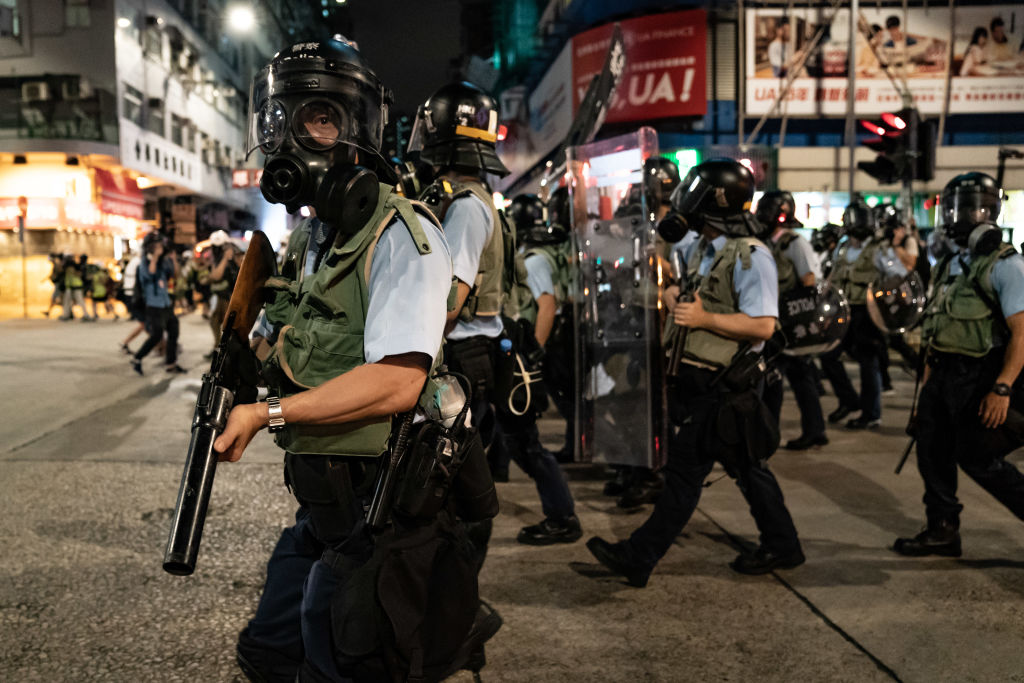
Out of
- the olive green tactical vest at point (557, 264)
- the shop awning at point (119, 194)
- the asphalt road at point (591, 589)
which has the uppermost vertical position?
the shop awning at point (119, 194)

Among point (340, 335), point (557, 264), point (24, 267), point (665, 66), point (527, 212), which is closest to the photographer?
point (340, 335)

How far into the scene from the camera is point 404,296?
78.2 inches

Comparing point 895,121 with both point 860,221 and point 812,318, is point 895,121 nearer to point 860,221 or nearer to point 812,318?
point 860,221

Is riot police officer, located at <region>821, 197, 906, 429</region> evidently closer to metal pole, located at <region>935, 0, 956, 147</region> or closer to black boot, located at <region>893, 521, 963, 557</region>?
black boot, located at <region>893, 521, 963, 557</region>

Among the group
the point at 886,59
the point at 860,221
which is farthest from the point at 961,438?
the point at 886,59

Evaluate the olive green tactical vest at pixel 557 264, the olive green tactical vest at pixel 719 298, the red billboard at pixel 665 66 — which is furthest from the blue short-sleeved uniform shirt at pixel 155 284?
the red billboard at pixel 665 66

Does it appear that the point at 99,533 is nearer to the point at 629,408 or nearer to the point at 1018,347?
the point at 629,408

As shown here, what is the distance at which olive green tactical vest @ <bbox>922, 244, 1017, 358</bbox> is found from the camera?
4332mm

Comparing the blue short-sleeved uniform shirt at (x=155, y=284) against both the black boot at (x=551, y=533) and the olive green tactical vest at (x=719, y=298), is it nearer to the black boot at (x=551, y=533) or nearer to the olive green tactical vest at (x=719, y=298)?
the black boot at (x=551, y=533)

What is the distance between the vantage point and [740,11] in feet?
64.5

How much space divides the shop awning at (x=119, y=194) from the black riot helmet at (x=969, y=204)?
3178 centimetres

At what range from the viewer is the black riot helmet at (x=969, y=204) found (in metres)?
4.48

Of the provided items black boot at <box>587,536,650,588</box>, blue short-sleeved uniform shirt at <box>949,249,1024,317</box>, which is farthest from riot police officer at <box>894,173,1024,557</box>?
black boot at <box>587,536,650,588</box>

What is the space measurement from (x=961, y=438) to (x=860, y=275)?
16.5 ft
